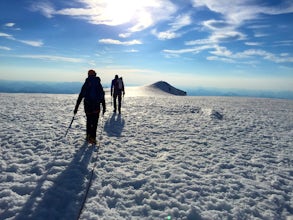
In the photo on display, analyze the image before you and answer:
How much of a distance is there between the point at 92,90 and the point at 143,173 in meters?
4.51

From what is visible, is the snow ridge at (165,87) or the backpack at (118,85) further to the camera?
the snow ridge at (165,87)

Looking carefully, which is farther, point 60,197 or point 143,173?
point 143,173

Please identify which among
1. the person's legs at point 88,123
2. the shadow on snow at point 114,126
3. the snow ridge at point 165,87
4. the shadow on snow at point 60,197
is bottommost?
the shadow on snow at point 60,197

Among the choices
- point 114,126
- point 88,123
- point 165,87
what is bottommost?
point 114,126

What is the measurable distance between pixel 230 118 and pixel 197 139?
861cm

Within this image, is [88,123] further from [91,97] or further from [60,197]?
[60,197]

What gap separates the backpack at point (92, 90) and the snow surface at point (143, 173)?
2.14m

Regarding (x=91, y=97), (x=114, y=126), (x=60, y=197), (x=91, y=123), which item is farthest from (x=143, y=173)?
(x=114, y=126)

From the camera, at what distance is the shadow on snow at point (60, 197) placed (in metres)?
6.35

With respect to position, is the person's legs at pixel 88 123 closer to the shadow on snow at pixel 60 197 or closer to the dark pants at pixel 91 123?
the dark pants at pixel 91 123

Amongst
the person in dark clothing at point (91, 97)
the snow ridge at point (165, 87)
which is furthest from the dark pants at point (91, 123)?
the snow ridge at point (165, 87)

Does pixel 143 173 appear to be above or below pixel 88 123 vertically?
below

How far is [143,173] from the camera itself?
30.1ft

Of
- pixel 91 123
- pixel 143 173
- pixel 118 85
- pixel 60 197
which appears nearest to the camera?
pixel 60 197
